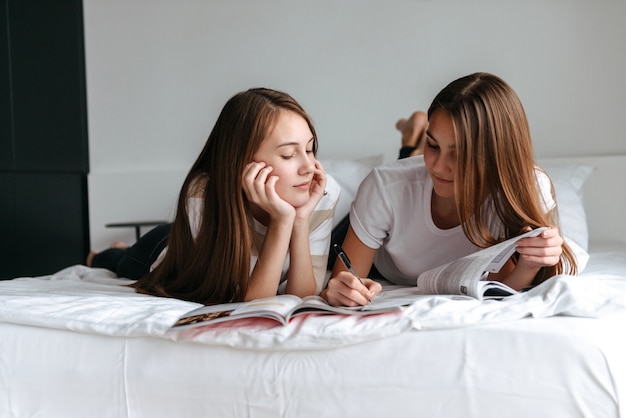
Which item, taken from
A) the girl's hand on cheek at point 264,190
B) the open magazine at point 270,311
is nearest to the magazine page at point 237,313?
the open magazine at point 270,311

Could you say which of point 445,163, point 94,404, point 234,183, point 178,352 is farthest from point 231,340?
point 445,163

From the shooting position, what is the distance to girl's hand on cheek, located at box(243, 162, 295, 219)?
151cm

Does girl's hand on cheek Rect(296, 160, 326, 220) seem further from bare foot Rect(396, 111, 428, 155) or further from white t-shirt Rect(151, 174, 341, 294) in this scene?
bare foot Rect(396, 111, 428, 155)

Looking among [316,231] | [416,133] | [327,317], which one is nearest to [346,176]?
[416,133]

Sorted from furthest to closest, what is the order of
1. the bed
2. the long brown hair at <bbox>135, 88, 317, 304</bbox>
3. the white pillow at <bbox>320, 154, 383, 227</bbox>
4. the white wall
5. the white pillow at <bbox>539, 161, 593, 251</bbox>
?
1. the white wall
2. the white pillow at <bbox>320, 154, 383, 227</bbox>
3. the white pillow at <bbox>539, 161, 593, 251</bbox>
4. the long brown hair at <bbox>135, 88, 317, 304</bbox>
5. the bed

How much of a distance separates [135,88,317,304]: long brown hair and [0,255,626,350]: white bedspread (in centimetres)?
22

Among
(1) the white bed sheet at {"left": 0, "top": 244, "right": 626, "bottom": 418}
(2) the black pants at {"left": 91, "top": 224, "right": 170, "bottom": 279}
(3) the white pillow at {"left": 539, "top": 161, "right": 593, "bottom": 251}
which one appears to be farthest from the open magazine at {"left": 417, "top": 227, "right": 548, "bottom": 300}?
(2) the black pants at {"left": 91, "top": 224, "right": 170, "bottom": 279}

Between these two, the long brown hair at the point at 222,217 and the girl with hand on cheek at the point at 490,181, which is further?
the long brown hair at the point at 222,217

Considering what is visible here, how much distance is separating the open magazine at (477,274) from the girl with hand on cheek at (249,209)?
325 mm

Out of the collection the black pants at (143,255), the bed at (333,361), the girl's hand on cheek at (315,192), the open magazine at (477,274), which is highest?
the girl's hand on cheek at (315,192)

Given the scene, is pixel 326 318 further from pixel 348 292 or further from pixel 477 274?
pixel 477 274

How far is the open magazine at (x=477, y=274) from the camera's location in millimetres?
1324

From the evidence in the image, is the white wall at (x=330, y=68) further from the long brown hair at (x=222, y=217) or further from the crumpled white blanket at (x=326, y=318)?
the crumpled white blanket at (x=326, y=318)

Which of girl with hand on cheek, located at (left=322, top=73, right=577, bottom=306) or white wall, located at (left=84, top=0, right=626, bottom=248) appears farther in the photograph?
white wall, located at (left=84, top=0, right=626, bottom=248)
